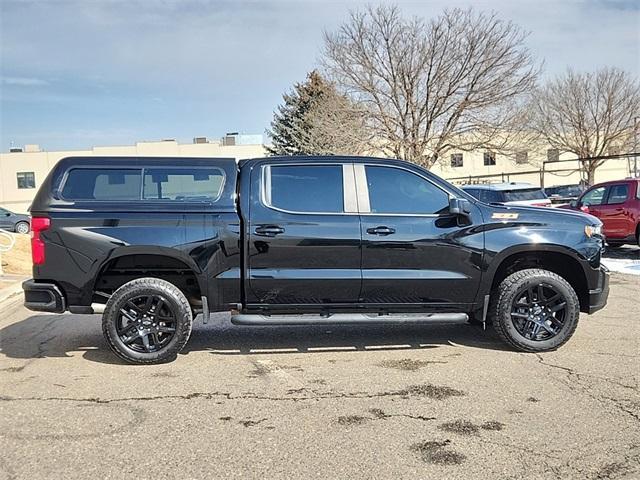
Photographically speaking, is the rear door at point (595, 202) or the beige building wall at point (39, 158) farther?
the beige building wall at point (39, 158)

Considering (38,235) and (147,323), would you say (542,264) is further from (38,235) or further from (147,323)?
(38,235)

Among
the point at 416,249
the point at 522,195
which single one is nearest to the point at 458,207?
the point at 416,249

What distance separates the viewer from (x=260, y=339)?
21.3ft

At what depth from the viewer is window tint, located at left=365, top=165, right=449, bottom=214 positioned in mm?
5703

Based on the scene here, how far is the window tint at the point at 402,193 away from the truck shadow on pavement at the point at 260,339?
4.52 ft

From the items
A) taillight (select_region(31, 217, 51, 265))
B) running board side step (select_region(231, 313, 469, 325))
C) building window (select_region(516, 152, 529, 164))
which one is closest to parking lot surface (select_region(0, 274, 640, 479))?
running board side step (select_region(231, 313, 469, 325))

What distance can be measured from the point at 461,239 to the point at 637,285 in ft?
17.5

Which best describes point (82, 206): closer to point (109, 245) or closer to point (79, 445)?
point (109, 245)

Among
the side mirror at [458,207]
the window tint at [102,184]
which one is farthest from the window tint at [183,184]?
the side mirror at [458,207]

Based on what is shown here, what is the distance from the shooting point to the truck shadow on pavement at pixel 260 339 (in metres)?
6.07

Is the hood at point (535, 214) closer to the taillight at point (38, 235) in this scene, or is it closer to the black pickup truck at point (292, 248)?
the black pickup truck at point (292, 248)

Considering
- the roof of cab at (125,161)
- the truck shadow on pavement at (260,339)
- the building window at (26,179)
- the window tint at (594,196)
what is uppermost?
the building window at (26,179)

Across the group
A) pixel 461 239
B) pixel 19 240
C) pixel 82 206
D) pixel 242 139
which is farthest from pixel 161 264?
pixel 242 139

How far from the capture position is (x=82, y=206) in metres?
5.50
